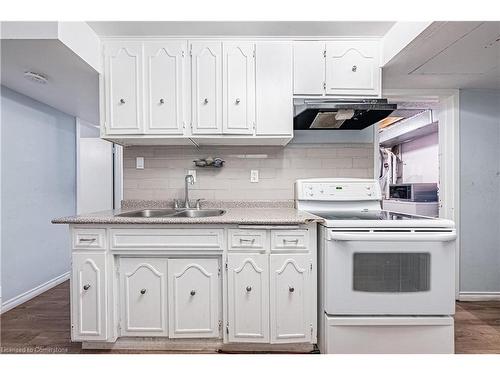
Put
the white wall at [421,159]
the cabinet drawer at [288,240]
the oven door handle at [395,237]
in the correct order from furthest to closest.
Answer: the white wall at [421,159] → the cabinet drawer at [288,240] → the oven door handle at [395,237]

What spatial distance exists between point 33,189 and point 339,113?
9.40 ft

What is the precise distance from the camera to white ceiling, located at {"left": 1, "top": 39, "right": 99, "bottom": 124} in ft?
5.84

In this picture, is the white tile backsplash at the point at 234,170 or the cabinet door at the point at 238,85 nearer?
the cabinet door at the point at 238,85

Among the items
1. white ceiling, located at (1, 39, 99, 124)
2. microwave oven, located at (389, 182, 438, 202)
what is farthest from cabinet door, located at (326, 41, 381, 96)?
microwave oven, located at (389, 182, 438, 202)

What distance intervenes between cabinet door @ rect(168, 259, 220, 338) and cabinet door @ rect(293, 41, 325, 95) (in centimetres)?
135

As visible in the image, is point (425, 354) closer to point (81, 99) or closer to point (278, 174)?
point (278, 174)

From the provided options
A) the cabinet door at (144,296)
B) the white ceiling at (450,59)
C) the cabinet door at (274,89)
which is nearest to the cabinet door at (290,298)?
Answer: the cabinet door at (144,296)

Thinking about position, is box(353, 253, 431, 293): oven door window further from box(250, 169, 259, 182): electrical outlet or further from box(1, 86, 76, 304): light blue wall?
box(1, 86, 76, 304): light blue wall

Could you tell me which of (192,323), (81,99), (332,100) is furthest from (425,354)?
(81,99)

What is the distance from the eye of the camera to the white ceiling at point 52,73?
178cm

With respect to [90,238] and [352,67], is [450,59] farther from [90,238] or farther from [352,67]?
[90,238]

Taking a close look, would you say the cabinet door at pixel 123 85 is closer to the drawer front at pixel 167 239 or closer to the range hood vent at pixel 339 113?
the drawer front at pixel 167 239

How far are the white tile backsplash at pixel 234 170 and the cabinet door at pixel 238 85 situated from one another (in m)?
0.40

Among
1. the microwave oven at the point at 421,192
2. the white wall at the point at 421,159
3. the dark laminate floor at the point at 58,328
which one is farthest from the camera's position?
the white wall at the point at 421,159
